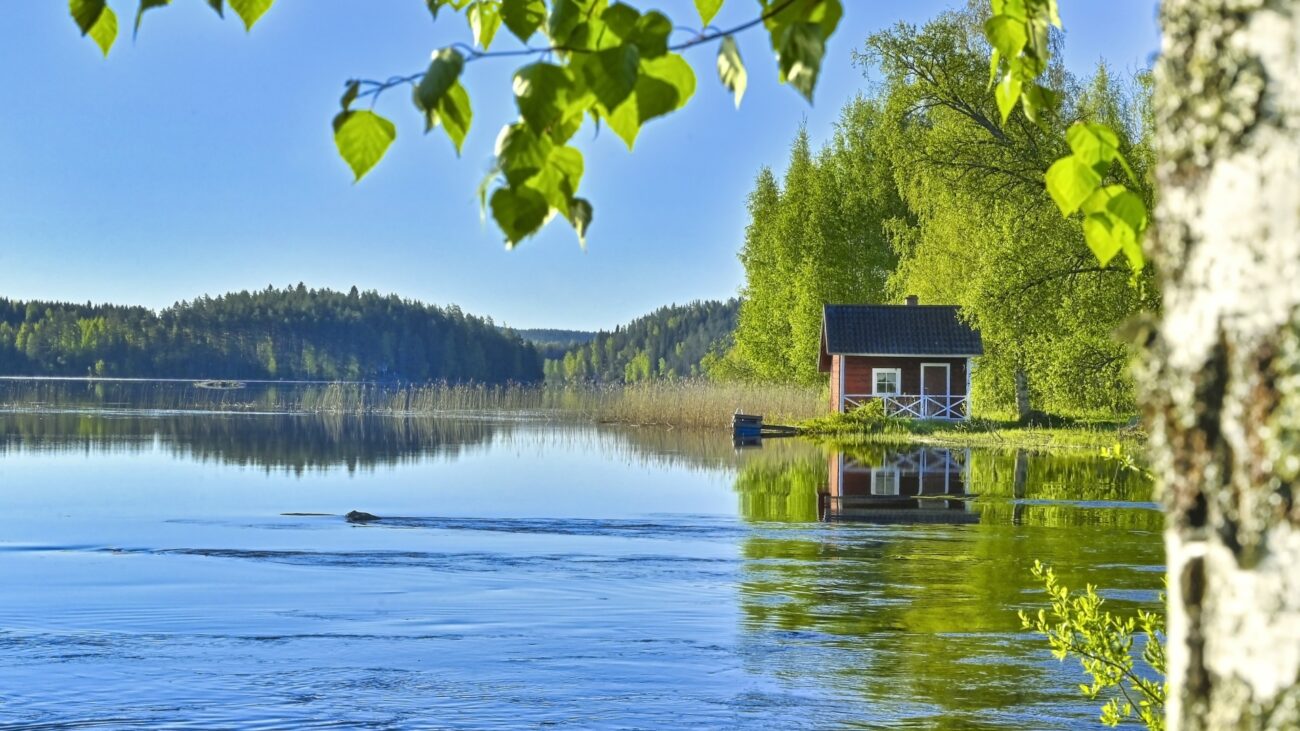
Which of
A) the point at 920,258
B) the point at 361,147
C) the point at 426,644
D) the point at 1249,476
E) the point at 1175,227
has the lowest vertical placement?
the point at 426,644

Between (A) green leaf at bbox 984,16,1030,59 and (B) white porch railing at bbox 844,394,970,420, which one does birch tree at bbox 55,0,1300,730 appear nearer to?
(A) green leaf at bbox 984,16,1030,59

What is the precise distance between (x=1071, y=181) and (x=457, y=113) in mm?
1129

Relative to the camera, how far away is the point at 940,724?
8.69m

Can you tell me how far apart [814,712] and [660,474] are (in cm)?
2137

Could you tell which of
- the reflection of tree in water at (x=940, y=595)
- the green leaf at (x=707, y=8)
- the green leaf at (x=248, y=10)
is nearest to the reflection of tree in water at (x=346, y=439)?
the reflection of tree in water at (x=940, y=595)

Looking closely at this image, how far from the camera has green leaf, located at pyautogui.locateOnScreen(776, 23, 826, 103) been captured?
2.02m

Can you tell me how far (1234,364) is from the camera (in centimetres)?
161

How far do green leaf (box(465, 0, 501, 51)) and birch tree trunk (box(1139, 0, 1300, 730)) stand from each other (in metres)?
1.61

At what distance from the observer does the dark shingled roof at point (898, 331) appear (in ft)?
163

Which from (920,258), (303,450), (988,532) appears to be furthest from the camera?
(920,258)

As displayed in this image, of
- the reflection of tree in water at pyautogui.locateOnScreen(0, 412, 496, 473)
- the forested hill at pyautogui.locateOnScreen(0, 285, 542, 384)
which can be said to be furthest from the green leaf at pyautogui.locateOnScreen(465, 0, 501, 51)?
the forested hill at pyautogui.locateOnScreen(0, 285, 542, 384)

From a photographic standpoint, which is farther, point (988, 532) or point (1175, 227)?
point (988, 532)

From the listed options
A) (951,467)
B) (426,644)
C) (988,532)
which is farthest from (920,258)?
(426,644)

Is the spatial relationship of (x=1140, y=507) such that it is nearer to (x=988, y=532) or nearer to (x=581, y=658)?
(x=988, y=532)
